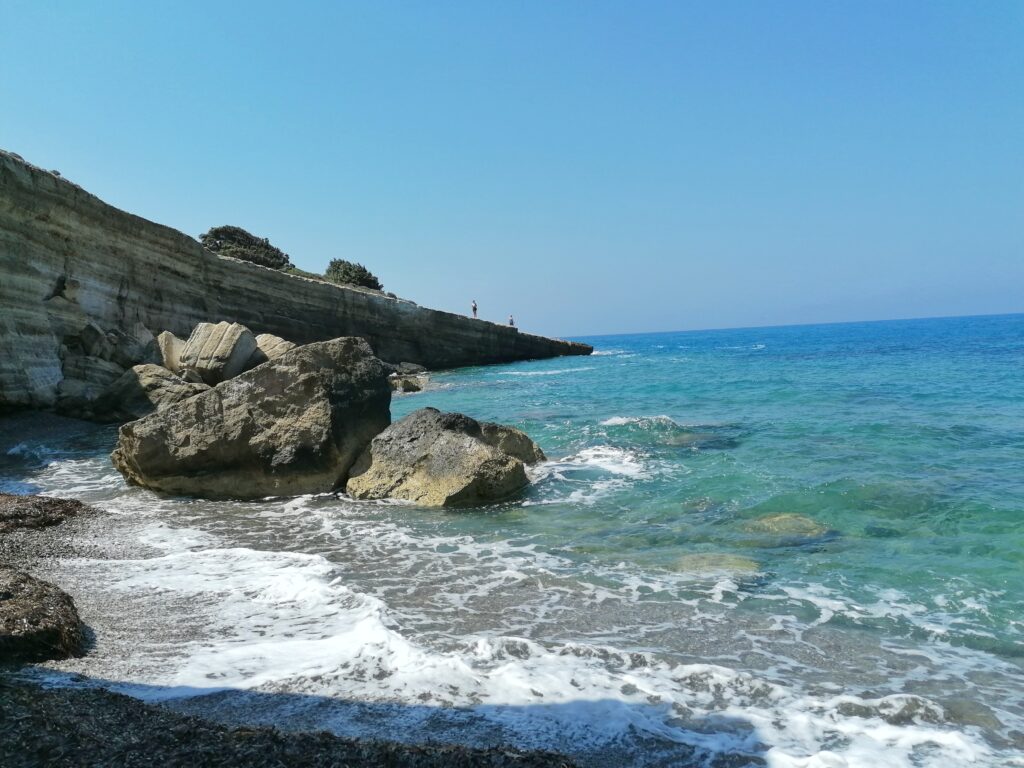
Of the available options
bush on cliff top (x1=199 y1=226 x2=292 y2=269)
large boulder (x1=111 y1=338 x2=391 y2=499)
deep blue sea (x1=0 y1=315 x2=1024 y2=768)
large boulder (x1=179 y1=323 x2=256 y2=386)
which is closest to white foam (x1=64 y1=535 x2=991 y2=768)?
deep blue sea (x1=0 y1=315 x2=1024 y2=768)

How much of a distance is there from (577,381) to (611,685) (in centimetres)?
2411

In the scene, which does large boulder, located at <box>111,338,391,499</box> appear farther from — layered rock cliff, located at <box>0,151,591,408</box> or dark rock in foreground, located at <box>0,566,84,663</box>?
layered rock cliff, located at <box>0,151,591,408</box>

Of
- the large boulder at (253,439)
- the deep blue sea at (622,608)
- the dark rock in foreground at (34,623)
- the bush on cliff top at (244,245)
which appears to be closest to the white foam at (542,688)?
the deep blue sea at (622,608)

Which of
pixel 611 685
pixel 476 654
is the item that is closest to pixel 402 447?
pixel 476 654

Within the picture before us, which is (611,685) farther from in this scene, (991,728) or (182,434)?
(182,434)

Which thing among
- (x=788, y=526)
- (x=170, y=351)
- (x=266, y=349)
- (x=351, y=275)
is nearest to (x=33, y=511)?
(x=788, y=526)

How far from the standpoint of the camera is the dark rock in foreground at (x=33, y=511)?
721 centimetres

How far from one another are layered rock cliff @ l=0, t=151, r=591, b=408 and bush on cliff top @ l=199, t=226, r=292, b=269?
41.7 feet

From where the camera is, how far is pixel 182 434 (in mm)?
9664

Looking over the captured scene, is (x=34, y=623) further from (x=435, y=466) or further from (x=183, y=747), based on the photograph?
(x=435, y=466)

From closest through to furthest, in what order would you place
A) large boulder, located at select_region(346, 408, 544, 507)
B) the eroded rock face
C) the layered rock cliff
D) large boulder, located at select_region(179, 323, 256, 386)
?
large boulder, located at select_region(346, 408, 544, 507) < the layered rock cliff < large boulder, located at select_region(179, 323, 256, 386) < the eroded rock face

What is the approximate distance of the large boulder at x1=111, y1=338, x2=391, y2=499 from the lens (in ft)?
31.6

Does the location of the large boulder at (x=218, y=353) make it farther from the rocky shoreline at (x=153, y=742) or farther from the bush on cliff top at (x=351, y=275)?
the bush on cliff top at (x=351, y=275)

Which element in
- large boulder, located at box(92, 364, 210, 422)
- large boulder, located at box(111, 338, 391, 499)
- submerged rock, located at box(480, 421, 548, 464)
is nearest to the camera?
large boulder, located at box(111, 338, 391, 499)
